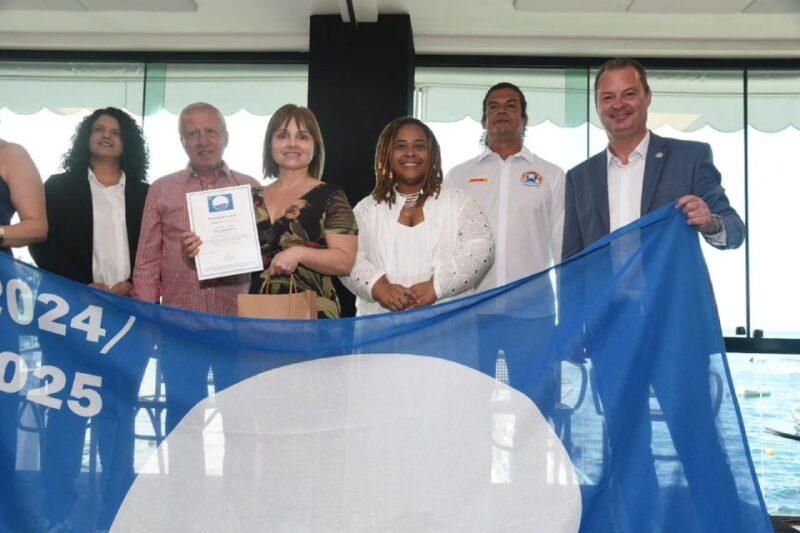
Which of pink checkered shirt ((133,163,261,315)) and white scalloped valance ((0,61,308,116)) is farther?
white scalloped valance ((0,61,308,116))

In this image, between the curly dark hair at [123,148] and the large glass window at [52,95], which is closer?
the curly dark hair at [123,148]

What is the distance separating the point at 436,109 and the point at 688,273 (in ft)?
12.7

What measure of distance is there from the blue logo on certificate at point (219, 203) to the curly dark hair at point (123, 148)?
0.90 meters

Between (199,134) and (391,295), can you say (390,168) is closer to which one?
(391,295)

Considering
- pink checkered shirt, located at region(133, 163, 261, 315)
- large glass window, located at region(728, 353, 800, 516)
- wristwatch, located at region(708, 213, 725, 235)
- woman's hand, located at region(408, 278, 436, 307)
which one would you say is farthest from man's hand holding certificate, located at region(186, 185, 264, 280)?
large glass window, located at region(728, 353, 800, 516)

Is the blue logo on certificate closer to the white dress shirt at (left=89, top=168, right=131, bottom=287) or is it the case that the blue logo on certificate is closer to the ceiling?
the white dress shirt at (left=89, top=168, right=131, bottom=287)

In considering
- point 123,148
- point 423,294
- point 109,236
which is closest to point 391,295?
point 423,294

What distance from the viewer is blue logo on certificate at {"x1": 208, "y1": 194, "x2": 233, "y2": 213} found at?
255 centimetres

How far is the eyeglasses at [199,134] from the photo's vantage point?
3006 mm

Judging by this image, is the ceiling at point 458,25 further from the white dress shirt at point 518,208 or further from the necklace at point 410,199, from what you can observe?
the necklace at point 410,199

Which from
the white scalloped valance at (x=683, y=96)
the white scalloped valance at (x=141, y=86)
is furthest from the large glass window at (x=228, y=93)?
the white scalloped valance at (x=683, y=96)

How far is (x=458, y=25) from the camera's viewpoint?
5.39 metres

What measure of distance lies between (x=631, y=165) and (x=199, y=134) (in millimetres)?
1623

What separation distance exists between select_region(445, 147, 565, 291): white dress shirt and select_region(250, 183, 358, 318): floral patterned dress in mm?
793
